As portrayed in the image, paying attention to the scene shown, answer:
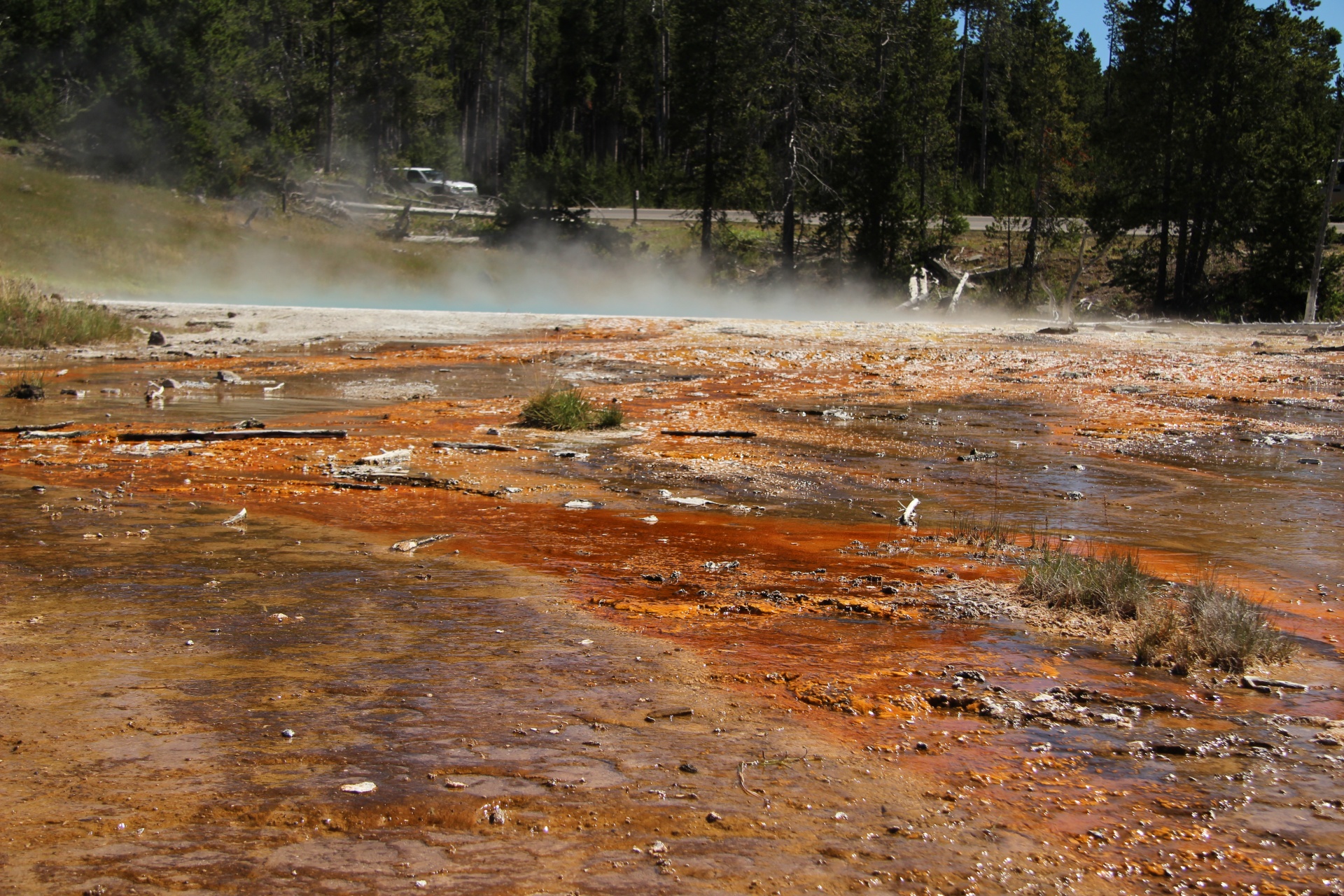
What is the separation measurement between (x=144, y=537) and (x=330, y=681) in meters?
3.53

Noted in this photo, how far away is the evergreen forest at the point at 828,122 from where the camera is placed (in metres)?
33.6

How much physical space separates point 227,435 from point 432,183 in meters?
44.4

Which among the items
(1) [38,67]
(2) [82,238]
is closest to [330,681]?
(2) [82,238]

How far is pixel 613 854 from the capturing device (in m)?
3.99

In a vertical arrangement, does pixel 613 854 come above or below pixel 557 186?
below

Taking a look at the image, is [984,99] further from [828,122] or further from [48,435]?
[48,435]

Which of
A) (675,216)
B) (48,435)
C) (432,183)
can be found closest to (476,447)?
(48,435)

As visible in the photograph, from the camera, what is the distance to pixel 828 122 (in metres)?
36.7

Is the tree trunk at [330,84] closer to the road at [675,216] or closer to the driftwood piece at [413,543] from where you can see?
the road at [675,216]

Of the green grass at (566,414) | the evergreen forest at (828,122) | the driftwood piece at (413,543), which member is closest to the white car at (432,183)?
the evergreen forest at (828,122)

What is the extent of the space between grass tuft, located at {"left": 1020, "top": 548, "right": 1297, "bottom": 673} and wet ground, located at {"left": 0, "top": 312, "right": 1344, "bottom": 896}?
0.47 ft

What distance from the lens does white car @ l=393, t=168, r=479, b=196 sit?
5397cm

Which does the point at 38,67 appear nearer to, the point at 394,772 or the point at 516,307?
the point at 516,307

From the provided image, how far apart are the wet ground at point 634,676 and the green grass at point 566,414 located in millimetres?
555
